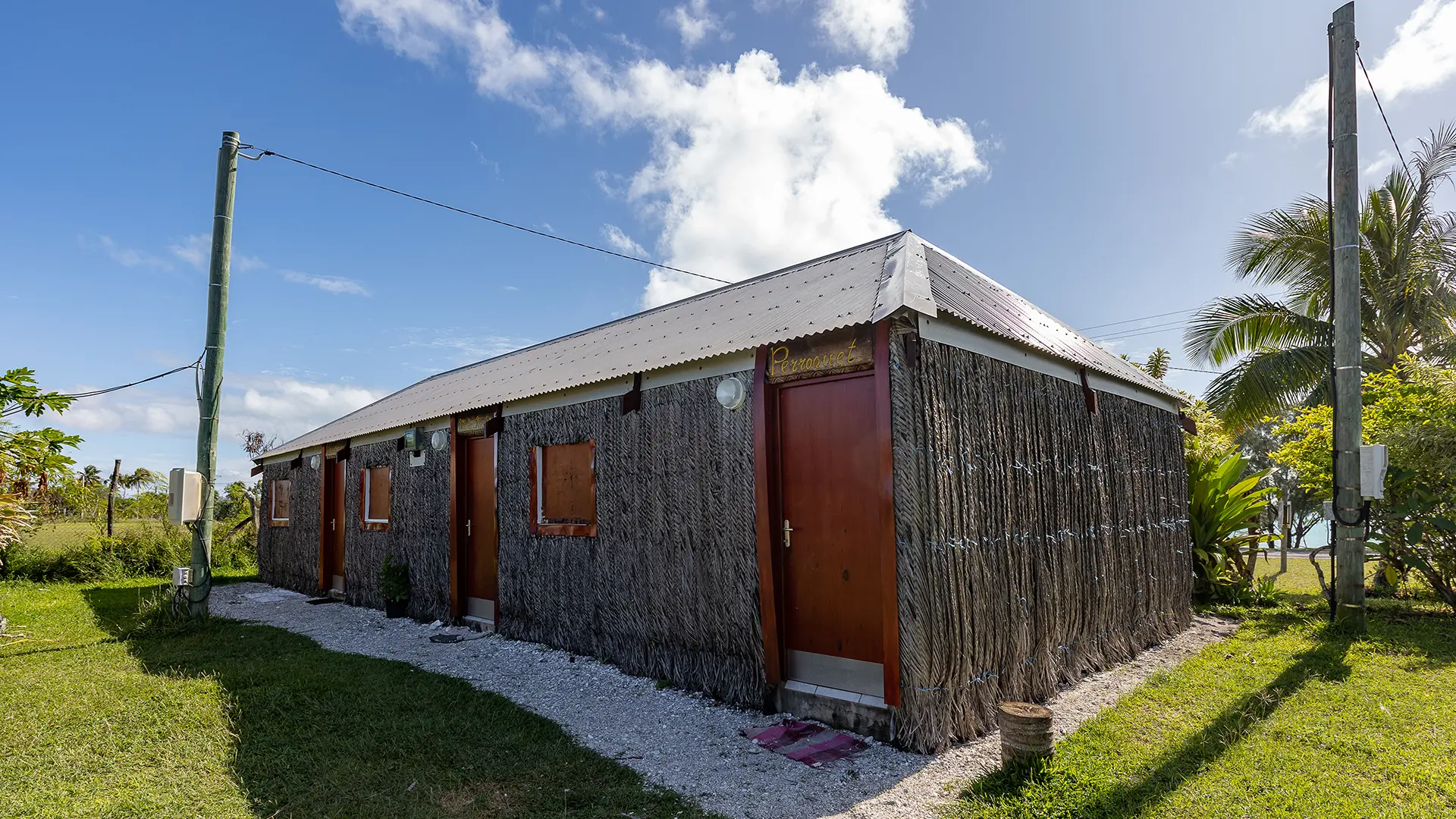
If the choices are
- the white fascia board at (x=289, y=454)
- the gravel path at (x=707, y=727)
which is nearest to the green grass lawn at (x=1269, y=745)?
the gravel path at (x=707, y=727)

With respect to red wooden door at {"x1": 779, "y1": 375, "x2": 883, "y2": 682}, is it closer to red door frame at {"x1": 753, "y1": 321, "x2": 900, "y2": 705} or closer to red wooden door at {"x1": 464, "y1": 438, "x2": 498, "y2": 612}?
red door frame at {"x1": 753, "y1": 321, "x2": 900, "y2": 705}

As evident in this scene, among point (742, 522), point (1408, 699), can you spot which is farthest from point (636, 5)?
point (1408, 699)

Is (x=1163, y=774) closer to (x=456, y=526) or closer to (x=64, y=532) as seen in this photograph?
(x=456, y=526)

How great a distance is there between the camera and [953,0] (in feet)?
26.4

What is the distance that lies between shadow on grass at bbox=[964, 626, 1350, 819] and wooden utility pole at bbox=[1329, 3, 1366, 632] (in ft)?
6.07

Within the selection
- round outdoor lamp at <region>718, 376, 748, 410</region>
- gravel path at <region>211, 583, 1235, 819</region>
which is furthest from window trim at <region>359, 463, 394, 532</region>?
round outdoor lamp at <region>718, 376, 748, 410</region>

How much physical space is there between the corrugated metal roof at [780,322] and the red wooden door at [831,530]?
581 millimetres

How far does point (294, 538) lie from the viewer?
1291 cm

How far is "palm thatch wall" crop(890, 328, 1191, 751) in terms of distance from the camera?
4254 mm

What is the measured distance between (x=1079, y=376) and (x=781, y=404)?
10.0ft

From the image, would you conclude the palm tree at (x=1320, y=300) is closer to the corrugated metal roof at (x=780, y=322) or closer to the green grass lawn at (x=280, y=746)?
the corrugated metal roof at (x=780, y=322)

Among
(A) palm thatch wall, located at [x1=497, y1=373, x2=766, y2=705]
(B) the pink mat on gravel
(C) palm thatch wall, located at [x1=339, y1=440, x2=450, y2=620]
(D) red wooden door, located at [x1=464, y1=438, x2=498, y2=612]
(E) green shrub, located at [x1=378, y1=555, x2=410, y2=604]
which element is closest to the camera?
(B) the pink mat on gravel

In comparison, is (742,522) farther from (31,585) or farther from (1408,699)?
(31,585)

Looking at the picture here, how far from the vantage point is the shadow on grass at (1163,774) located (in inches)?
135
